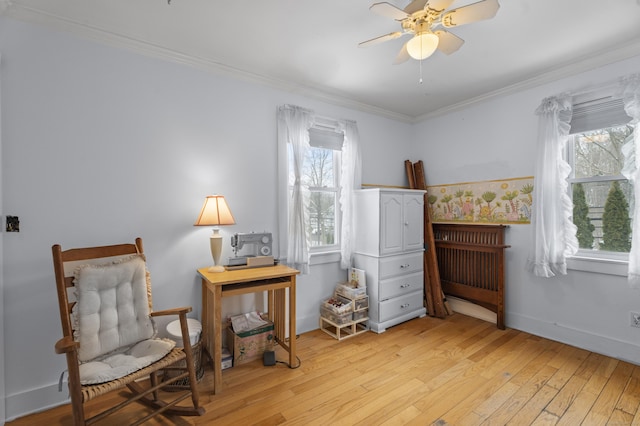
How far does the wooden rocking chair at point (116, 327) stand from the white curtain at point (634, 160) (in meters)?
3.28

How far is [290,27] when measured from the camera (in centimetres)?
204

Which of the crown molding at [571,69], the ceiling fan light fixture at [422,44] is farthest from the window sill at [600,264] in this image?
the ceiling fan light fixture at [422,44]

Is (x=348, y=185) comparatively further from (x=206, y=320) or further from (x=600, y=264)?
(x=600, y=264)

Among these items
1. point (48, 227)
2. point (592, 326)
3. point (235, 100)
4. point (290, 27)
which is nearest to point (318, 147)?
point (235, 100)

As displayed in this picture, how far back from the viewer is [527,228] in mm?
2961

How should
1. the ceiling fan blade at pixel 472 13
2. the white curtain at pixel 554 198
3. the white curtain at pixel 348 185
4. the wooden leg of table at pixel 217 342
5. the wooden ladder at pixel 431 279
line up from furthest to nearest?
1. the wooden ladder at pixel 431 279
2. the white curtain at pixel 348 185
3. the white curtain at pixel 554 198
4. the wooden leg of table at pixel 217 342
5. the ceiling fan blade at pixel 472 13

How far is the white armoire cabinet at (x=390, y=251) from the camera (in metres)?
3.06

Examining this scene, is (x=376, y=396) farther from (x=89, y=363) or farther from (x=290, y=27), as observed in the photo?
(x=290, y=27)

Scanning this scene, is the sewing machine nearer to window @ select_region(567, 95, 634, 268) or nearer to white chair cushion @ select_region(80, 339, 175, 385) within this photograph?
white chair cushion @ select_region(80, 339, 175, 385)

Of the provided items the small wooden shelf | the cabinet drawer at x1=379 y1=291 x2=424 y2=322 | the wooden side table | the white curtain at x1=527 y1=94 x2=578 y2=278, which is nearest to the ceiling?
the white curtain at x1=527 y1=94 x2=578 y2=278

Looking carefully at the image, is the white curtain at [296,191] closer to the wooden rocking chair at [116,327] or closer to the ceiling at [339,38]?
the ceiling at [339,38]

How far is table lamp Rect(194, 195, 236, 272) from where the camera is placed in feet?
7.50

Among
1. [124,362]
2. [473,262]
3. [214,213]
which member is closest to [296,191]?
[214,213]

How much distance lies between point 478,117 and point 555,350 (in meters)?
2.49
